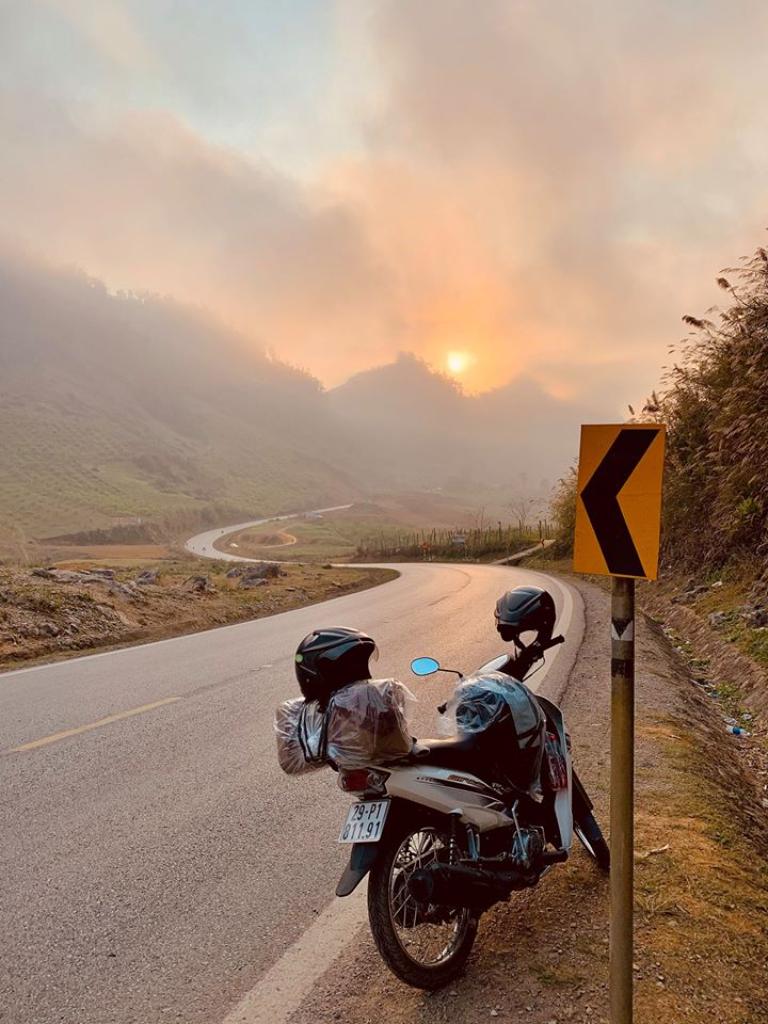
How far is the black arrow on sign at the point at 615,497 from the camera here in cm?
218

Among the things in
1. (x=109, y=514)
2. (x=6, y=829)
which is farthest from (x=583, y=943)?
(x=109, y=514)

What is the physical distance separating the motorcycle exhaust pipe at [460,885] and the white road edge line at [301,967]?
645mm

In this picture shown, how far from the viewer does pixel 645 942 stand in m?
2.97

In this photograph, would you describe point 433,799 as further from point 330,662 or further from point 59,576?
point 59,576

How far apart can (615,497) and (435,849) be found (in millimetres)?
1736

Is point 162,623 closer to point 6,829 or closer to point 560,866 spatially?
point 6,829

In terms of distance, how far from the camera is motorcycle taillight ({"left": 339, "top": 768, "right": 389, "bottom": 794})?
274 centimetres

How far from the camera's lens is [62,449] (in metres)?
112

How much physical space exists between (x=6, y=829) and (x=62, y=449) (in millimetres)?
119208

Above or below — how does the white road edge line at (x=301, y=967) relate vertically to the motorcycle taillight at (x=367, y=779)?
below

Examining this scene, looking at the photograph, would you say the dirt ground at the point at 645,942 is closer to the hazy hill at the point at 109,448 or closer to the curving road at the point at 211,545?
the curving road at the point at 211,545

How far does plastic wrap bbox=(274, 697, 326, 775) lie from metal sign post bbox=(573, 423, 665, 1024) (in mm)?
1148

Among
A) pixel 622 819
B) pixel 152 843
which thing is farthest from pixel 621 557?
pixel 152 843

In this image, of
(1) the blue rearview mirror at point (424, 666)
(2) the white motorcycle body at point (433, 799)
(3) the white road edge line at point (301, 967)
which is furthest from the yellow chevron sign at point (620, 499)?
(3) the white road edge line at point (301, 967)
